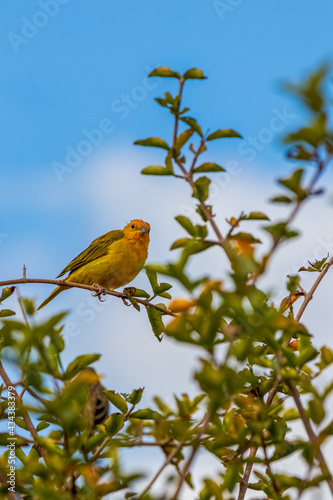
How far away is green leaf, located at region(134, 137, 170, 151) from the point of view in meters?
2.28

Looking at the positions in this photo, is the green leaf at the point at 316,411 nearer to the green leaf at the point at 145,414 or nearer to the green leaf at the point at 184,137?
the green leaf at the point at 145,414

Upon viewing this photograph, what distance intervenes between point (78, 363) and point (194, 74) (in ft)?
3.83

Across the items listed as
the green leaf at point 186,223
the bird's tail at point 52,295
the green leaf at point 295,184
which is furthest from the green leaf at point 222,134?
the bird's tail at point 52,295

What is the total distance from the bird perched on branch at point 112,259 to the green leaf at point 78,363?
4.45 metres

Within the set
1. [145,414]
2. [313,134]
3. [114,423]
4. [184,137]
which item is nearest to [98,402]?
[145,414]

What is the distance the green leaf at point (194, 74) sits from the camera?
2.34 metres

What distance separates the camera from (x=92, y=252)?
684cm

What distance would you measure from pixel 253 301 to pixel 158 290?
1.72 metres

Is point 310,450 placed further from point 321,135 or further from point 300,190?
point 321,135

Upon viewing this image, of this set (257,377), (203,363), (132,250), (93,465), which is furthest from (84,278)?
(203,363)

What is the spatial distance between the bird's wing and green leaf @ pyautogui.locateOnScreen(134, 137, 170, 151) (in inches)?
177

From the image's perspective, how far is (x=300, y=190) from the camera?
1.63 metres

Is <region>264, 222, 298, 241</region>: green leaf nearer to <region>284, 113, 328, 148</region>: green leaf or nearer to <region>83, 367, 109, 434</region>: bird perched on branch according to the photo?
<region>284, 113, 328, 148</region>: green leaf

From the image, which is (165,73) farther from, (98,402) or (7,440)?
(7,440)
